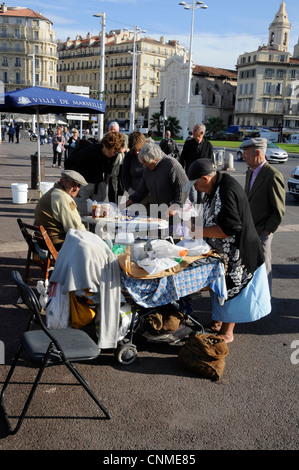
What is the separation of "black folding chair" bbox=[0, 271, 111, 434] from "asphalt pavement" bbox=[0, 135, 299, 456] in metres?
0.21

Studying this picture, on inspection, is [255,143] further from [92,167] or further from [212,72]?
[212,72]

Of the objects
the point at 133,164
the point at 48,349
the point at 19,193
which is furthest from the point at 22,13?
the point at 48,349

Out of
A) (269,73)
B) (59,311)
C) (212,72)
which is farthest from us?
(212,72)

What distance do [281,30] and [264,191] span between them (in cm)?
12522

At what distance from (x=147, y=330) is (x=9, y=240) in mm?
4706

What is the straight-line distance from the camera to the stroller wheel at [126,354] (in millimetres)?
4195

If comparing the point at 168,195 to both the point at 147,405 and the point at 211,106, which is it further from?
the point at 211,106

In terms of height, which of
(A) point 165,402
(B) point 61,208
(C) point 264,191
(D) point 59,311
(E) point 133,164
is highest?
(E) point 133,164

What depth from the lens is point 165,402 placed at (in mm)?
3697

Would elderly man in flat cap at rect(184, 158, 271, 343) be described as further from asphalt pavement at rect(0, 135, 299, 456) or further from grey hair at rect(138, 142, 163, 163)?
grey hair at rect(138, 142, 163, 163)

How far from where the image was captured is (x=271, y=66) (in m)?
90.3

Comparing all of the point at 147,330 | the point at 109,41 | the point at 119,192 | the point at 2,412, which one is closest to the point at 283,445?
the point at 147,330

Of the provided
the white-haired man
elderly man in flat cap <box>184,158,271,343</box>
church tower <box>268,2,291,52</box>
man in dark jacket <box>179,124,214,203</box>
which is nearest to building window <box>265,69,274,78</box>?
church tower <box>268,2,291,52</box>

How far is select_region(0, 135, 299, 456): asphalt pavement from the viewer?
126 inches
